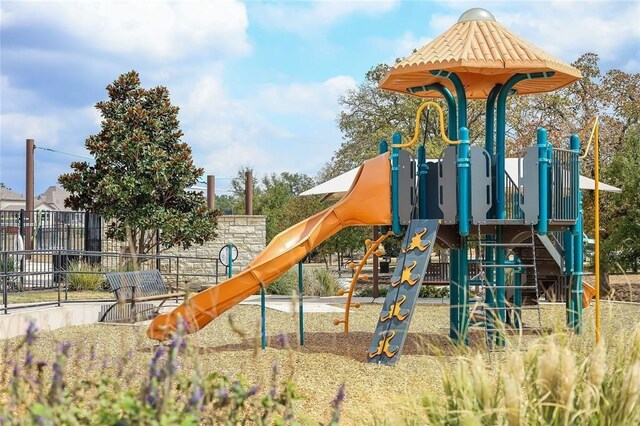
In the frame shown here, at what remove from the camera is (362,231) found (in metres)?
29.1

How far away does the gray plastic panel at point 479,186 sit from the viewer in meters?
9.70

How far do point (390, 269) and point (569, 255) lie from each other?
19.8 meters

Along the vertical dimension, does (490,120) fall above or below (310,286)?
above

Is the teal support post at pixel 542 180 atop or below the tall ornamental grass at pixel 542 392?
atop

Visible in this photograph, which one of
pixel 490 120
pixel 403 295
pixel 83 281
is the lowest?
pixel 83 281

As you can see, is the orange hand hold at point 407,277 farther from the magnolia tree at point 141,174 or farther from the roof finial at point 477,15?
the magnolia tree at point 141,174

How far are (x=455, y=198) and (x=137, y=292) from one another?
5.57 metres

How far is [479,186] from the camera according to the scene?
9.73 metres

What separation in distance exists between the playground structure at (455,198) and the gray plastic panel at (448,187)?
11mm

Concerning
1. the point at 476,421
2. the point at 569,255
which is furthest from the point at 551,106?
the point at 476,421

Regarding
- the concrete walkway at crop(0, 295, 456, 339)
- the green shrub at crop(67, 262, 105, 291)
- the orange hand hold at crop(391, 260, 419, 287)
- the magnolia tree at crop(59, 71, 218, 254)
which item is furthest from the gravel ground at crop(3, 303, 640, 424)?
the magnolia tree at crop(59, 71, 218, 254)

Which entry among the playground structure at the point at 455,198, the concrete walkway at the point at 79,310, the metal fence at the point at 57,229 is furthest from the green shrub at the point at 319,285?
the playground structure at the point at 455,198

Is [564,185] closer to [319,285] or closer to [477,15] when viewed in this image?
[477,15]

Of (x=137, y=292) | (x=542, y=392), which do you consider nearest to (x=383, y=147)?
(x=137, y=292)
